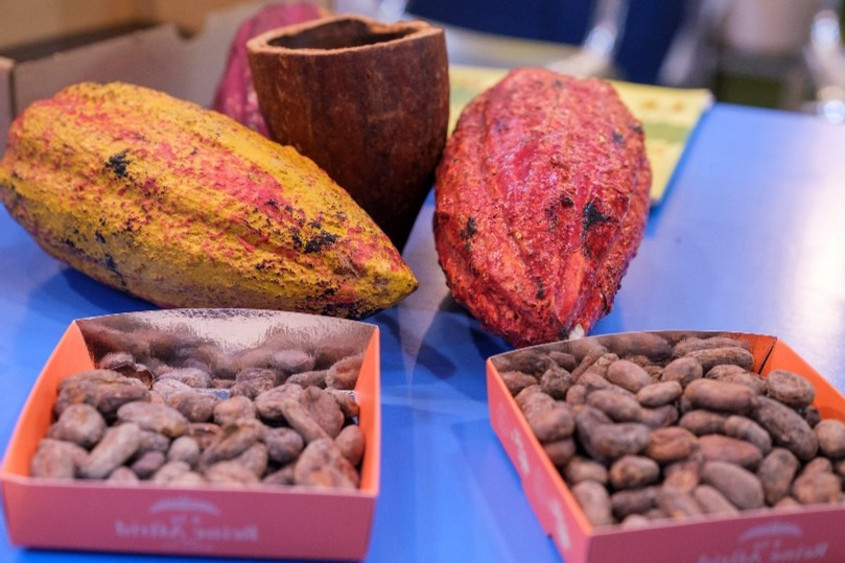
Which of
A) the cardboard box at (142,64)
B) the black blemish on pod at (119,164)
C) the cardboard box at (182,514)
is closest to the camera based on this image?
the cardboard box at (182,514)

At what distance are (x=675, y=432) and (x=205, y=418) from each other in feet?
1.17

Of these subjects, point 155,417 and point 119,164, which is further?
point 119,164

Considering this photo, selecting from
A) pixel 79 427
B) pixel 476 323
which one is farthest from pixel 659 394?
pixel 79 427

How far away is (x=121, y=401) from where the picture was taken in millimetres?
700

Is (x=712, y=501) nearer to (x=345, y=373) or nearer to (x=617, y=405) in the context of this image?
(x=617, y=405)

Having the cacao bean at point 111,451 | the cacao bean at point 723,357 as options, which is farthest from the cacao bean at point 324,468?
the cacao bean at point 723,357

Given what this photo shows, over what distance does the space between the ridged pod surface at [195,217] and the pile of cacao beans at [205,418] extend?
0.08m

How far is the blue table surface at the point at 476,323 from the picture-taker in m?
0.71

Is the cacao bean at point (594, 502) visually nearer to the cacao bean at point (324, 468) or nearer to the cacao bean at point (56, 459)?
the cacao bean at point (324, 468)

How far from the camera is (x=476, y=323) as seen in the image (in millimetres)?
1008

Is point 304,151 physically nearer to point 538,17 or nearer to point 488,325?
point 488,325

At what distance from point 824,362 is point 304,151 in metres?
0.60

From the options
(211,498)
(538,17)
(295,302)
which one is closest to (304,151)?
(295,302)

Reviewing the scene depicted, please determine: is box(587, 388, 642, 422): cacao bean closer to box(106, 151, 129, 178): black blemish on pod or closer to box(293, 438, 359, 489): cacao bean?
box(293, 438, 359, 489): cacao bean
